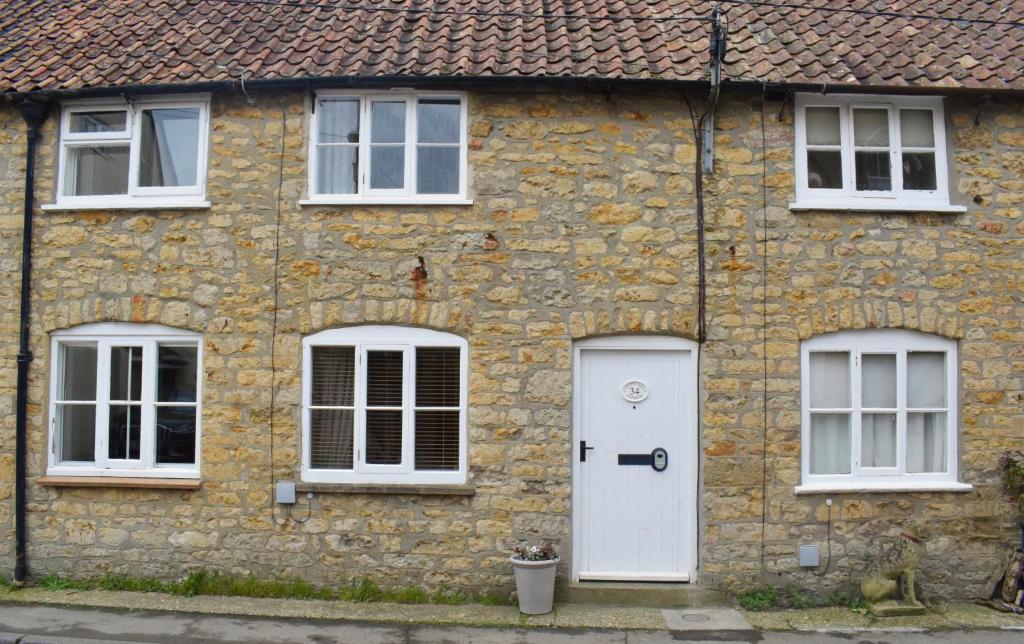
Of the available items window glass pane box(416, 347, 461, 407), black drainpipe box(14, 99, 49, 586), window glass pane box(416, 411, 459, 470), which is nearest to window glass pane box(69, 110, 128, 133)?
black drainpipe box(14, 99, 49, 586)

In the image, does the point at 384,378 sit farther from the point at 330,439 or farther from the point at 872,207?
the point at 872,207

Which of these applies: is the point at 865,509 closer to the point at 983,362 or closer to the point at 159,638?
the point at 983,362

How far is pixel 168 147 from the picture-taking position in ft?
27.3

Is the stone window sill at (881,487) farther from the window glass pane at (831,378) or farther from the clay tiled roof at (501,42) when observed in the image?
the clay tiled roof at (501,42)

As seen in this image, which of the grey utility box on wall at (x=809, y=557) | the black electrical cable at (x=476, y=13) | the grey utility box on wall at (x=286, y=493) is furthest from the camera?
the black electrical cable at (x=476, y=13)

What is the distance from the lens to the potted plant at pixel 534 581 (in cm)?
727

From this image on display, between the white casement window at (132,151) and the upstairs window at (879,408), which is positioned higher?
the white casement window at (132,151)

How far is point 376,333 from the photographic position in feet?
25.7

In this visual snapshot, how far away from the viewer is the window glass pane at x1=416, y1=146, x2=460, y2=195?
802 cm

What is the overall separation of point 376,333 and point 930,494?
221 inches

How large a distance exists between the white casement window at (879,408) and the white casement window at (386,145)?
4.06 metres

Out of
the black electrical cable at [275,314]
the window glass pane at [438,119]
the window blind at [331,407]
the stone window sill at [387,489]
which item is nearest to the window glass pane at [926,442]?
the stone window sill at [387,489]

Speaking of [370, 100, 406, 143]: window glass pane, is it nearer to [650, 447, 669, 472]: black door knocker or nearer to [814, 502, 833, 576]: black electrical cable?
[650, 447, 669, 472]: black door knocker

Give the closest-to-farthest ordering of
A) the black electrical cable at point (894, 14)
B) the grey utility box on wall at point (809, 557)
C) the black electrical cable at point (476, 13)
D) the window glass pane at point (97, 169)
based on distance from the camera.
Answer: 1. the grey utility box on wall at point (809, 557)
2. the window glass pane at point (97, 169)
3. the black electrical cable at point (476, 13)
4. the black electrical cable at point (894, 14)
